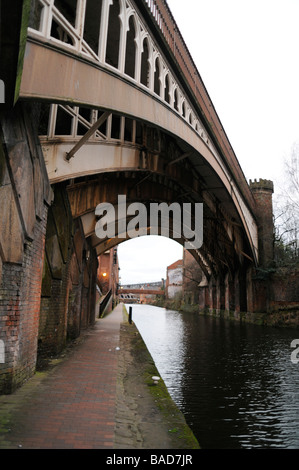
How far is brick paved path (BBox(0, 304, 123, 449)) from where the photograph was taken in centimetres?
329

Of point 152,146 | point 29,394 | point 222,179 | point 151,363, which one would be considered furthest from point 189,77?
point 29,394

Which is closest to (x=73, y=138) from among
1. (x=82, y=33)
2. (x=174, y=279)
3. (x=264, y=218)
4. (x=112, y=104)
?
(x=112, y=104)

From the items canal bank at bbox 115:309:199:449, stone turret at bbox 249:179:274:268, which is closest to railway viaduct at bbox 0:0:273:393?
canal bank at bbox 115:309:199:449

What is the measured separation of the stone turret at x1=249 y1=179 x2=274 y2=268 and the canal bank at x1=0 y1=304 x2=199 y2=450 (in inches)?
847

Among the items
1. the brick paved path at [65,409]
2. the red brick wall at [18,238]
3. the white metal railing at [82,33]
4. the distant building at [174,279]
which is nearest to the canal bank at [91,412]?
the brick paved path at [65,409]

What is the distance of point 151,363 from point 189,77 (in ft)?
28.7

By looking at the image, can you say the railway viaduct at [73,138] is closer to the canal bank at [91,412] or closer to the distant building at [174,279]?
the canal bank at [91,412]

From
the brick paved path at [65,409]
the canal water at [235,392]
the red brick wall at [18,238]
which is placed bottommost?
the canal water at [235,392]

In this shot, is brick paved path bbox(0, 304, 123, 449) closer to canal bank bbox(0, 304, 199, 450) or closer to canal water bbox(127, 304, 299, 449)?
canal bank bbox(0, 304, 199, 450)

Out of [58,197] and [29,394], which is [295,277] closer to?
[58,197]

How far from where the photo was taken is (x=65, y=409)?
4.24 metres

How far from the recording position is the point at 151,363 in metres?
8.02

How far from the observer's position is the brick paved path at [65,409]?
129 inches
